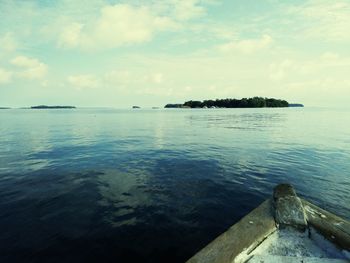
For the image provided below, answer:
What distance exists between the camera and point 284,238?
18.7 feet

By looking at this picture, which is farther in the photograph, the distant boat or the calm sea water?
the calm sea water

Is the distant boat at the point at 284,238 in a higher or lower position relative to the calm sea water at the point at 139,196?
higher

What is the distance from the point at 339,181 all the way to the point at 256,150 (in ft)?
30.9

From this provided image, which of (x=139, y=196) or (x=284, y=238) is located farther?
(x=139, y=196)

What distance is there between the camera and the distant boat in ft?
16.5

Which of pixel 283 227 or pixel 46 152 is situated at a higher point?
pixel 283 227

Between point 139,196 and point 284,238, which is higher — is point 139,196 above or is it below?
below

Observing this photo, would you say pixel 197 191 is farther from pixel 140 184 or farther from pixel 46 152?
pixel 46 152

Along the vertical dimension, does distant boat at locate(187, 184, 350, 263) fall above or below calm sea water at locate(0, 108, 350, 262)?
above

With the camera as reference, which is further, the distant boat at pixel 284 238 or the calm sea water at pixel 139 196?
the calm sea water at pixel 139 196

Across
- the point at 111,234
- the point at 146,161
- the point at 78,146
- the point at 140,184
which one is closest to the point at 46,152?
the point at 78,146

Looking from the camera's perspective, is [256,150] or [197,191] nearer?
[197,191]

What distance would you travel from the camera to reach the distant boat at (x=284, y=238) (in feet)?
16.5

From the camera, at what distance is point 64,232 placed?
8609mm
